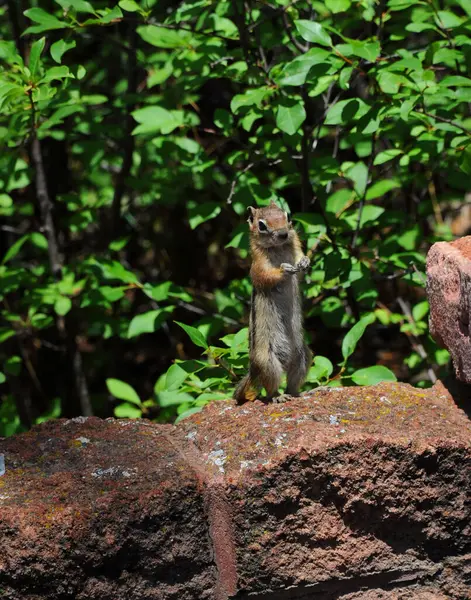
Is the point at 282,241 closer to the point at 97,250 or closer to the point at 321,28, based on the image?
the point at 321,28

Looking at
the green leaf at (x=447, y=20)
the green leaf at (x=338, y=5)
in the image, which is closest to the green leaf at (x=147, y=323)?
the green leaf at (x=338, y=5)

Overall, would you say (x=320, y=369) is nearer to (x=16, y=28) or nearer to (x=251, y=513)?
(x=251, y=513)

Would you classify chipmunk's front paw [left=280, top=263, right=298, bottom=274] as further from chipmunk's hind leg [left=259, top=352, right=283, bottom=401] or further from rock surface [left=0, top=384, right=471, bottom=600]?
rock surface [left=0, top=384, right=471, bottom=600]

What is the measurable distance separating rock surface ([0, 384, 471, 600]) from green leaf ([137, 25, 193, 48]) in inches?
78.1

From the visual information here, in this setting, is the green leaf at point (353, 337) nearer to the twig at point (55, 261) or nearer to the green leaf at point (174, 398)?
the green leaf at point (174, 398)

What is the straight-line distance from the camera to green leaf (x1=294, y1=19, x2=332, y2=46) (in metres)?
3.21

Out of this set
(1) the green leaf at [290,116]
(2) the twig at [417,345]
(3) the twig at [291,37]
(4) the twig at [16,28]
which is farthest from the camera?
(4) the twig at [16,28]

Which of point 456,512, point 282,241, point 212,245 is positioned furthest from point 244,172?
point 212,245

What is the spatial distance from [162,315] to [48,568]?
1930 millimetres

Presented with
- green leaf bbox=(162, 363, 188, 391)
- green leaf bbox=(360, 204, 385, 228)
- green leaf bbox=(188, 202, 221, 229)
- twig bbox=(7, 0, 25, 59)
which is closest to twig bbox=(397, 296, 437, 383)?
green leaf bbox=(360, 204, 385, 228)

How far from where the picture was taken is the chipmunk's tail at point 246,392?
3176 millimetres

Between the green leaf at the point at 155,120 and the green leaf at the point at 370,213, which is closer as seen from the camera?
the green leaf at the point at 155,120

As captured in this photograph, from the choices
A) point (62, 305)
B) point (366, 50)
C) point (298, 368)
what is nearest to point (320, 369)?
point (298, 368)

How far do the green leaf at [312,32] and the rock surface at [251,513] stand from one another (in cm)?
142
